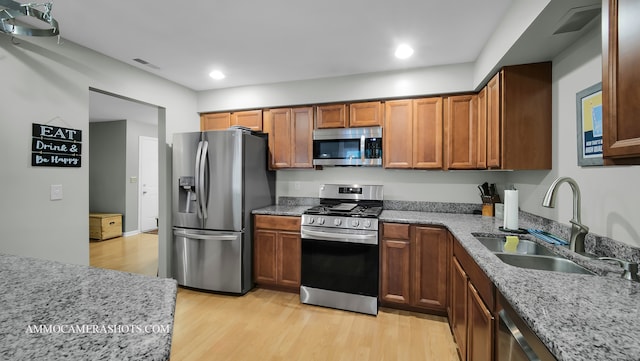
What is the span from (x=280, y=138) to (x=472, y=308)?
2.63 metres

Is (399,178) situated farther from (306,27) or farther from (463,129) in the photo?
(306,27)

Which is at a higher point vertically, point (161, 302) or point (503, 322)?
point (161, 302)

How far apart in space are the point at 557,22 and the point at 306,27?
1.61m

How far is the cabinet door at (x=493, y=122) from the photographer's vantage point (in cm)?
221

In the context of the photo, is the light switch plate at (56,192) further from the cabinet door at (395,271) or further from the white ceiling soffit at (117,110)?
the cabinet door at (395,271)

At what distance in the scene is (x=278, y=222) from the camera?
3053 millimetres

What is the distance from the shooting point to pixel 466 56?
260 centimetres

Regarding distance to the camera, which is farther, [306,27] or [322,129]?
[322,129]

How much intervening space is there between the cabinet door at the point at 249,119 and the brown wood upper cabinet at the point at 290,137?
11cm

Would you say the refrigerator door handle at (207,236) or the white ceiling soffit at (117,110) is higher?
the white ceiling soffit at (117,110)

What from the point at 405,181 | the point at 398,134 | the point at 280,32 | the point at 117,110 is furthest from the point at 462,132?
the point at 117,110

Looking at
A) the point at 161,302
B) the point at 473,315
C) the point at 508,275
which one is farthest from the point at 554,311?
the point at 161,302

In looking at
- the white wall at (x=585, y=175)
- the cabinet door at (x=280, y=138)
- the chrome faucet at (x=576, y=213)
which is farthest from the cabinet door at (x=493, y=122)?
the cabinet door at (x=280, y=138)

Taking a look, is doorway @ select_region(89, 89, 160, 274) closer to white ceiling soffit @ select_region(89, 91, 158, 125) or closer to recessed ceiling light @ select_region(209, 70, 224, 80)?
white ceiling soffit @ select_region(89, 91, 158, 125)
